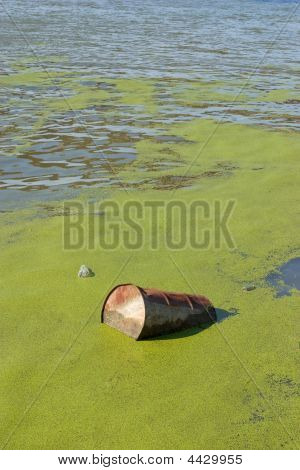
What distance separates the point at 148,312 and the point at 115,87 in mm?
8734

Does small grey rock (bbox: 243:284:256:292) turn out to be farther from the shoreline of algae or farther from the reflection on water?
the reflection on water

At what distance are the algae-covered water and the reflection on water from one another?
0.18ft

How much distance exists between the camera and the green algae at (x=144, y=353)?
324cm

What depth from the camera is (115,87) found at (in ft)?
39.0

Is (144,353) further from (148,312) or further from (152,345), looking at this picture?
(148,312)

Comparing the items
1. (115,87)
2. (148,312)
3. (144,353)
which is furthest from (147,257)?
(115,87)

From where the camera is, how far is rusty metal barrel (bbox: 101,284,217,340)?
3.95m

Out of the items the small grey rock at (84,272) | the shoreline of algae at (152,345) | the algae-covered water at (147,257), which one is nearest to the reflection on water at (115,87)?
the algae-covered water at (147,257)

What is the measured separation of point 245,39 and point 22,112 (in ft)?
38.8

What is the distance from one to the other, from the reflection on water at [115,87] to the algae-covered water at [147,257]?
0.18 feet

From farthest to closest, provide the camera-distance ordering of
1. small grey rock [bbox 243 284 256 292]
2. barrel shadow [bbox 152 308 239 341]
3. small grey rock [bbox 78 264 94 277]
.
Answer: small grey rock [bbox 78 264 94 277] → small grey rock [bbox 243 284 256 292] → barrel shadow [bbox 152 308 239 341]

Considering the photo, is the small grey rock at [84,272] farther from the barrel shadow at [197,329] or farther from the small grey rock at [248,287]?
the small grey rock at [248,287]

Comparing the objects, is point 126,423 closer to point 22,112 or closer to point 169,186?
point 169,186

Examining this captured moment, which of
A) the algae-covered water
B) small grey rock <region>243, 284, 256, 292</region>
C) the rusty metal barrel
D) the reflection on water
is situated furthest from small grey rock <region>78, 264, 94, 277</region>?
the reflection on water
